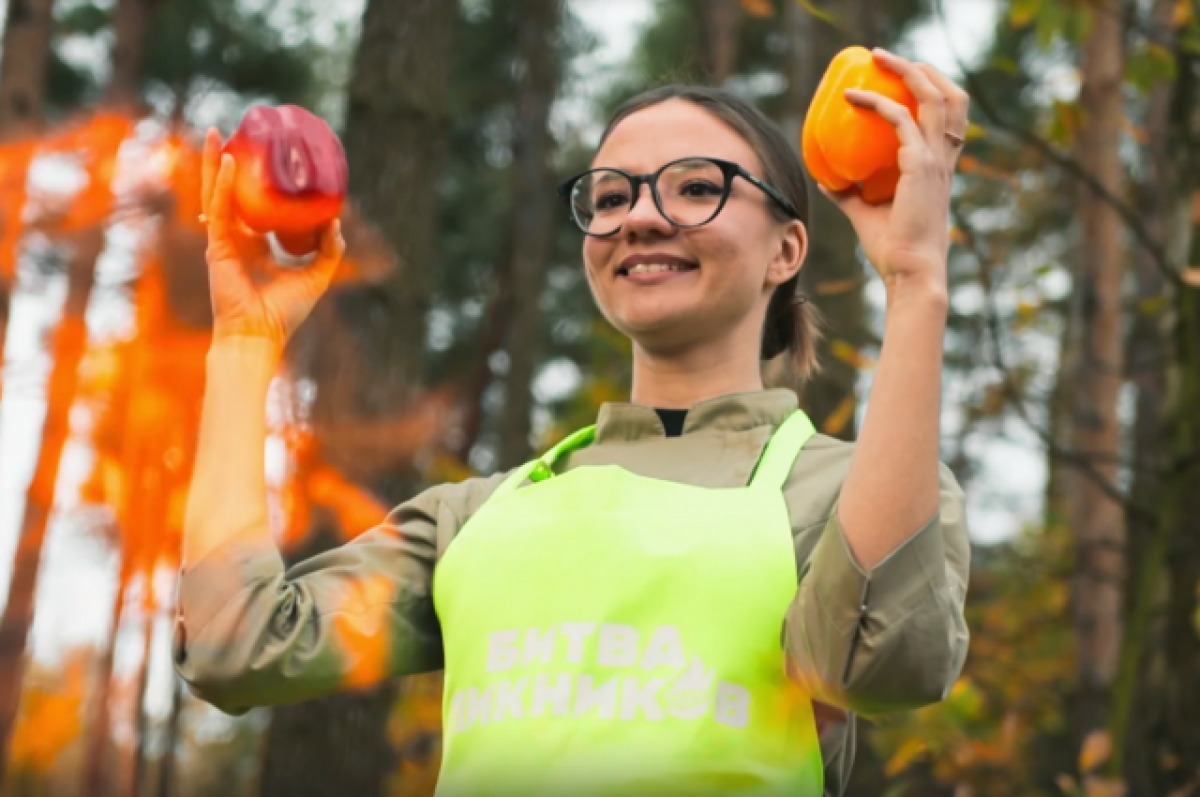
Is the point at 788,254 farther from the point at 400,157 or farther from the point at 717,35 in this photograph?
the point at 717,35

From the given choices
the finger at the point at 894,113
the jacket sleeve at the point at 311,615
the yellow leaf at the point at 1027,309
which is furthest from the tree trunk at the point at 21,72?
the finger at the point at 894,113

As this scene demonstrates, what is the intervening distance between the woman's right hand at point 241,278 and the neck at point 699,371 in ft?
1.50

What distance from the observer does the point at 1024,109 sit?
41.5ft

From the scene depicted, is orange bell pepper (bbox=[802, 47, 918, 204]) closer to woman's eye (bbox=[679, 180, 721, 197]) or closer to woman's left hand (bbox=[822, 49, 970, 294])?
woman's left hand (bbox=[822, 49, 970, 294])

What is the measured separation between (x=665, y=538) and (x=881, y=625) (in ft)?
1.04

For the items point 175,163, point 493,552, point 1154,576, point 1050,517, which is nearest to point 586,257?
point 493,552

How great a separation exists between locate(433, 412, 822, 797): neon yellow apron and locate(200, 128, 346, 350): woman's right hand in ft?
1.37

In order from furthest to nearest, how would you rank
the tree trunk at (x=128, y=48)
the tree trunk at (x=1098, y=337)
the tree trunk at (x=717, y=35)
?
the tree trunk at (x=128, y=48), the tree trunk at (x=1098, y=337), the tree trunk at (x=717, y=35)

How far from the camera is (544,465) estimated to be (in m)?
1.90

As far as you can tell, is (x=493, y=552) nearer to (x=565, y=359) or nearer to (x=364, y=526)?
(x=364, y=526)

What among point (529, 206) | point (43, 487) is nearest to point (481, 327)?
point (529, 206)

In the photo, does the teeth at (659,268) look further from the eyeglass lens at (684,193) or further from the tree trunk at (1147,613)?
the tree trunk at (1147,613)

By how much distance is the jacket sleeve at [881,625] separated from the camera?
1.40m

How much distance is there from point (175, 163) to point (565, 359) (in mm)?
7547
